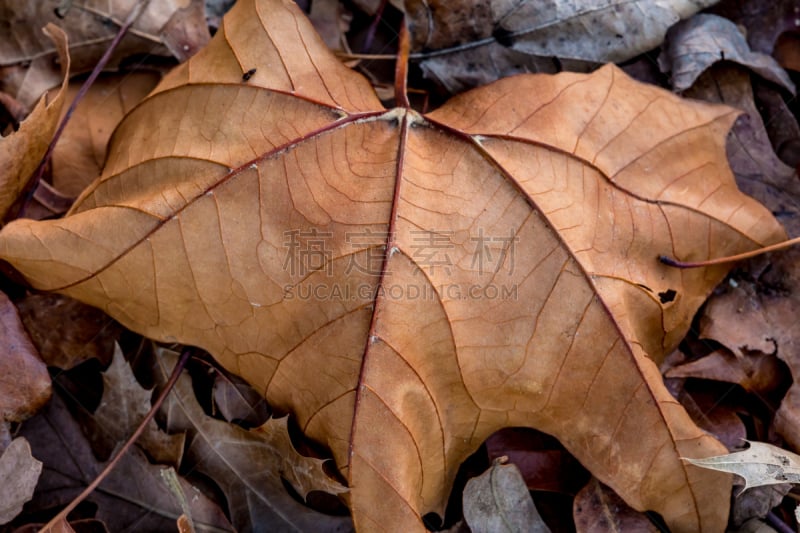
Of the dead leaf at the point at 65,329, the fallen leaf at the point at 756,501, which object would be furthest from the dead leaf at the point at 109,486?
the fallen leaf at the point at 756,501

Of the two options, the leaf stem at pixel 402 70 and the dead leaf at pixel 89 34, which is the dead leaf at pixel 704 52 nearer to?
the leaf stem at pixel 402 70

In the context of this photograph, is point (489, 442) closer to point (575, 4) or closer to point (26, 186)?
point (575, 4)

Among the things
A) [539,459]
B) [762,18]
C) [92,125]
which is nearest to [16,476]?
[92,125]

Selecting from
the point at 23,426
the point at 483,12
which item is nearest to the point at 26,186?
the point at 23,426

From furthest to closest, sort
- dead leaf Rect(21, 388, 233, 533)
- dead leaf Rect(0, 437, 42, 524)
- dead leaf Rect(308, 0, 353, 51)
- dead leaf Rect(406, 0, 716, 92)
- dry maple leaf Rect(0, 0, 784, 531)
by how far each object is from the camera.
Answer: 1. dead leaf Rect(308, 0, 353, 51)
2. dead leaf Rect(406, 0, 716, 92)
3. dead leaf Rect(21, 388, 233, 533)
4. dead leaf Rect(0, 437, 42, 524)
5. dry maple leaf Rect(0, 0, 784, 531)

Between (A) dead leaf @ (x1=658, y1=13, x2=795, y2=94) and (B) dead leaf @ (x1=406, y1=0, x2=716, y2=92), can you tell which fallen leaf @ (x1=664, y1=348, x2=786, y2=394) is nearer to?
(A) dead leaf @ (x1=658, y1=13, x2=795, y2=94)

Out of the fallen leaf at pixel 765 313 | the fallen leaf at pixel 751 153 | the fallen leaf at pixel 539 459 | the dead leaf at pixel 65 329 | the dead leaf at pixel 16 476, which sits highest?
the fallen leaf at pixel 751 153

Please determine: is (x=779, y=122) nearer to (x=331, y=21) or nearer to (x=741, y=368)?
(x=741, y=368)

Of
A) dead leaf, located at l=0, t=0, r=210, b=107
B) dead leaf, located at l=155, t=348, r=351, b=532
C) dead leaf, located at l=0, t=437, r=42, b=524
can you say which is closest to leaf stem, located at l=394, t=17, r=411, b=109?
dead leaf, located at l=0, t=0, r=210, b=107
